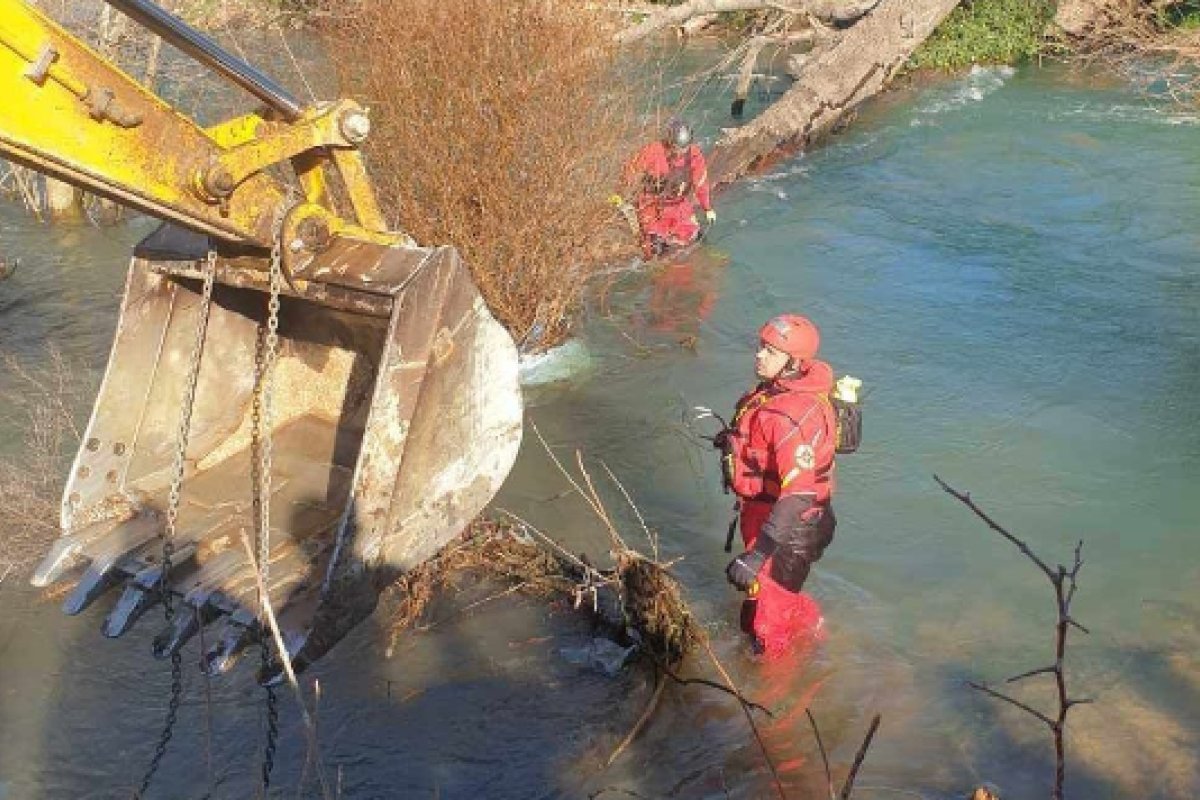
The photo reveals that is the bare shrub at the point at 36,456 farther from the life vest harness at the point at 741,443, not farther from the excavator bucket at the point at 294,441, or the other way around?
the life vest harness at the point at 741,443

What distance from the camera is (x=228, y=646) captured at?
164 inches

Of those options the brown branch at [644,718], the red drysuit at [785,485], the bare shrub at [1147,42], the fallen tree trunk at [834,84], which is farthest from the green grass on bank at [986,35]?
the brown branch at [644,718]

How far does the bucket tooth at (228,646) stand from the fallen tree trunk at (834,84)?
32.5 feet

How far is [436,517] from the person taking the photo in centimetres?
449

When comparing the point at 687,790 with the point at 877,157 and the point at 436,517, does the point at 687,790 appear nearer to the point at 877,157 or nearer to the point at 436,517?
the point at 436,517

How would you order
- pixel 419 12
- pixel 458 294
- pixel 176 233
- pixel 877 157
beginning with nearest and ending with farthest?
pixel 458 294 → pixel 176 233 → pixel 419 12 → pixel 877 157

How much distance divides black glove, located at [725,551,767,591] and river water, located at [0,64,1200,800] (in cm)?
55

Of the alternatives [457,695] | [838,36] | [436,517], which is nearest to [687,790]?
[457,695]

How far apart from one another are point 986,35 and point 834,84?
4020 millimetres

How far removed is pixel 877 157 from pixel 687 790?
1069 centimetres

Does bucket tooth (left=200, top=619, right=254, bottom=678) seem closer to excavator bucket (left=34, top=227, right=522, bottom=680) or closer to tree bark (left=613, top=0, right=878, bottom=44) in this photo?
excavator bucket (left=34, top=227, right=522, bottom=680)

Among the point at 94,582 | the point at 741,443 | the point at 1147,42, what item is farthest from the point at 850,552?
the point at 1147,42

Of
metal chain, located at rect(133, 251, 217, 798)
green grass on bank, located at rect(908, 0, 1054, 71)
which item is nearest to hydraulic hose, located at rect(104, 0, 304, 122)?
metal chain, located at rect(133, 251, 217, 798)

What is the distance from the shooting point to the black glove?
5.48 m
